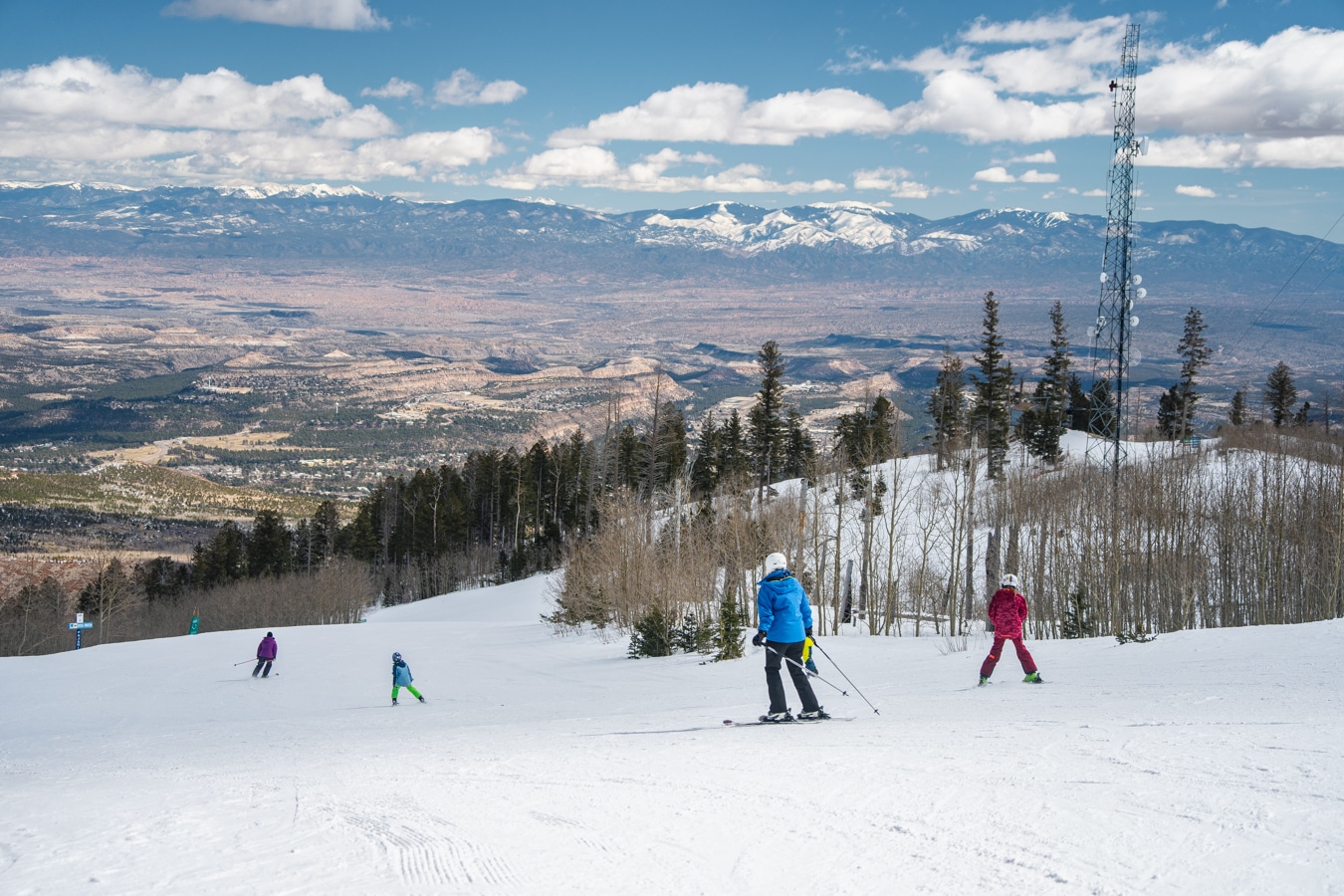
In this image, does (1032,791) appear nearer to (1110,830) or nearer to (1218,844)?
(1110,830)

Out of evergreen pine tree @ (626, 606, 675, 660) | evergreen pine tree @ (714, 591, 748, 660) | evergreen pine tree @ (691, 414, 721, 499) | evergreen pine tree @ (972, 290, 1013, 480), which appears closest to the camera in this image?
evergreen pine tree @ (714, 591, 748, 660)

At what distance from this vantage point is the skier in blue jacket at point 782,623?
1192 cm

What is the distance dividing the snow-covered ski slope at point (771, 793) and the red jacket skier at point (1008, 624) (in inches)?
19.9

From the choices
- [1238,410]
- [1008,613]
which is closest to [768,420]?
[1238,410]

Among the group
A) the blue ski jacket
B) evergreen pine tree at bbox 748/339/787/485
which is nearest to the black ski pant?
the blue ski jacket

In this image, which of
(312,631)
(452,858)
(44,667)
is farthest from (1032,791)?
(312,631)

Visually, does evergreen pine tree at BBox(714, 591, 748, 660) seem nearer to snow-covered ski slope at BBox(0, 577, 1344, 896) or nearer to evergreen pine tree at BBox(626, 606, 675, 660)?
evergreen pine tree at BBox(626, 606, 675, 660)

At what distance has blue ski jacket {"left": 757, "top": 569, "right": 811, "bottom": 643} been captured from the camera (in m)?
11.9

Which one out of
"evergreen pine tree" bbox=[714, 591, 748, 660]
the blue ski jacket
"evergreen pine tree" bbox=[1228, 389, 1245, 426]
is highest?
the blue ski jacket

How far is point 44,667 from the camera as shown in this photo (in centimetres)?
3362

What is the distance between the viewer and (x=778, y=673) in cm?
1225

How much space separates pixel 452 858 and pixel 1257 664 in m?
12.3

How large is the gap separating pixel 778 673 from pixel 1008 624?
426 cm

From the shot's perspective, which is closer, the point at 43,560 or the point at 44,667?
the point at 44,667
